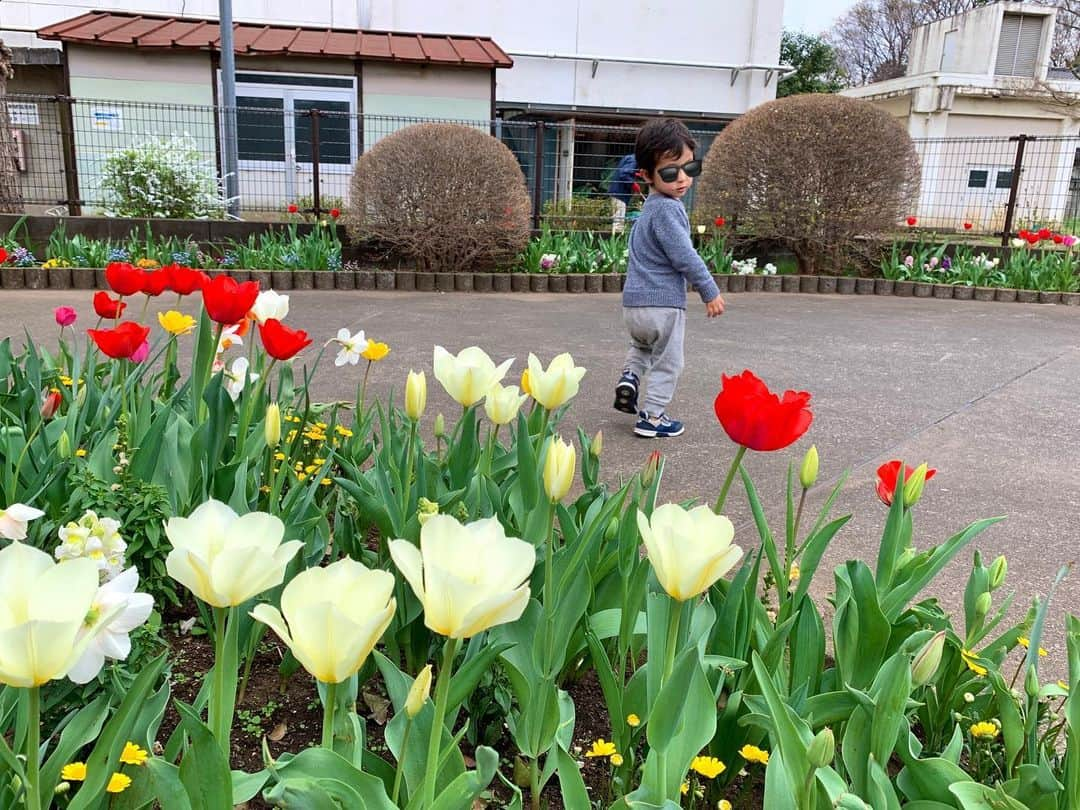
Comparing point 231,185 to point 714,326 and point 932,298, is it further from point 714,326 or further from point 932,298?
point 932,298

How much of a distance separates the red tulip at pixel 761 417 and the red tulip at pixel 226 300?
3.72ft

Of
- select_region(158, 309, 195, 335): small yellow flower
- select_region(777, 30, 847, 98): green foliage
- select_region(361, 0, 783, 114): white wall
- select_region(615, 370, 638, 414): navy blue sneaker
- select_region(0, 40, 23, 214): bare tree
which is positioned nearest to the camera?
select_region(158, 309, 195, 335): small yellow flower

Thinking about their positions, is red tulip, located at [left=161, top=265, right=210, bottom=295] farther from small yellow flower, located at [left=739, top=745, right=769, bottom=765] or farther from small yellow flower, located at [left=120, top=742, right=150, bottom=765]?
small yellow flower, located at [left=739, top=745, right=769, bottom=765]

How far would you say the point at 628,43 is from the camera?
62.0 ft

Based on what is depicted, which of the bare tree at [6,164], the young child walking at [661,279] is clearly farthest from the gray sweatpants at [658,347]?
the bare tree at [6,164]

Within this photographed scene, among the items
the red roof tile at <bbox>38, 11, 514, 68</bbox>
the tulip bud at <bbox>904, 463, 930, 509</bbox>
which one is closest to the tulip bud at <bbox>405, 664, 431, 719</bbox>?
the tulip bud at <bbox>904, 463, 930, 509</bbox>

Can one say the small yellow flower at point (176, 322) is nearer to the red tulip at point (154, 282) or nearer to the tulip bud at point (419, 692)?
the red tulip at point (154, 282)

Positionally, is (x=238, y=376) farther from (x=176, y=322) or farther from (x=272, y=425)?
(x=272, y=425)

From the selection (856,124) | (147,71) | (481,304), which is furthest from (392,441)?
(147,71)

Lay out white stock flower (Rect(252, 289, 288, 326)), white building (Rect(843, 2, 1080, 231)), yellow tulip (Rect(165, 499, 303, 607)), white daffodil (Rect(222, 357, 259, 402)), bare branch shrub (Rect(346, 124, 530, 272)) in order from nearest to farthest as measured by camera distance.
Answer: yellow tulip (Rect(165, 499, 303, 607)) < white stock flower (Rect(252, 289, 288, 326)) < white daffodil (Rect(222, 357, 259, 402)) < bare branch shrub (Rect(346, 124, 530, 272)) < white building (Rect(843, 2, 1080, 231))

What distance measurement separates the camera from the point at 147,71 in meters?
15.1

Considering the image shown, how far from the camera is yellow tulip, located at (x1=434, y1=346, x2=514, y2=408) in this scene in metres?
1.69

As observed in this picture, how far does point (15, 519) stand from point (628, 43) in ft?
64.0

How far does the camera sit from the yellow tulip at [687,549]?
0.99 meters
